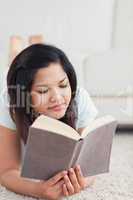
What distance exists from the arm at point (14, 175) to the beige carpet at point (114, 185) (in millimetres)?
33

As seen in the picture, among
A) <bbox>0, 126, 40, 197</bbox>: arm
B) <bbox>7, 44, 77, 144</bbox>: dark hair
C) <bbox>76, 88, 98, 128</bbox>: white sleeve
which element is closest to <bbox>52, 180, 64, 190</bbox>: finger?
<bbox>0, 126, 40, 197</bbox>: arm

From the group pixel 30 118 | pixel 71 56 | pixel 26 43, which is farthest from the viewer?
pixel 26 43

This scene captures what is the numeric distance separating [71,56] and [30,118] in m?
1.19

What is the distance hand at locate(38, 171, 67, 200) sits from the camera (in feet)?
3.00

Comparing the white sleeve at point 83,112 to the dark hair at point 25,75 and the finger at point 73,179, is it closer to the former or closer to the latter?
the dark hair at point 25,75

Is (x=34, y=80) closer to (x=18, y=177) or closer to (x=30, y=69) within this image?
(x=30, y=69)

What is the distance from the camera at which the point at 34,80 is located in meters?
0.98

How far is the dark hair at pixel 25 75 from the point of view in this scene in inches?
38.7

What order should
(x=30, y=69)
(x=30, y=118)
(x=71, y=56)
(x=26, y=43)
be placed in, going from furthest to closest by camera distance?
(x=26, y=43) < (x=71, y=56) < (x=30, y=118) < (x=30, y=69)

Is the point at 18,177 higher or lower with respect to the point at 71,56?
lower

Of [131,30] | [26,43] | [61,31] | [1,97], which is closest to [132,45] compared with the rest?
[131,30]

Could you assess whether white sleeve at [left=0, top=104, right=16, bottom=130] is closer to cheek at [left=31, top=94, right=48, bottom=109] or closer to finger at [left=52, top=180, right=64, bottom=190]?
cheek at [left=31, top=94, right=48, bottom=109]

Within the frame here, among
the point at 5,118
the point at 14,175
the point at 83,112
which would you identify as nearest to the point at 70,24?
the point at 83,112

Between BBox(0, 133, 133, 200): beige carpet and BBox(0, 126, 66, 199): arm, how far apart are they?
33mm
